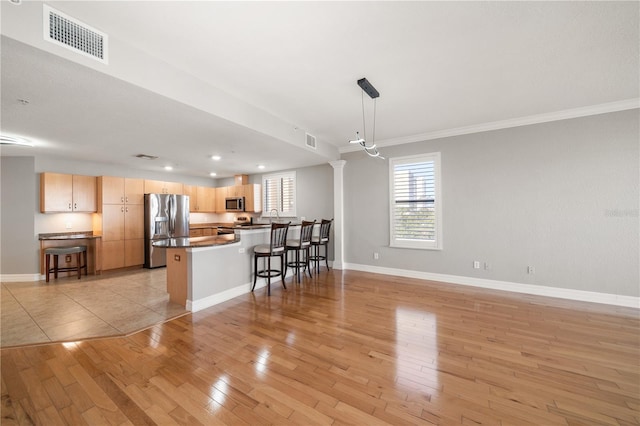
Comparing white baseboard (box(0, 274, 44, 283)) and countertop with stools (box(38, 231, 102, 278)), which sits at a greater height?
countertop with stools (box(38, 231, 102, 278))

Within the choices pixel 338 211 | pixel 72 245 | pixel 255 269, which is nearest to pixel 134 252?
pixel 72 245

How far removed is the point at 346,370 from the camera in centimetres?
212

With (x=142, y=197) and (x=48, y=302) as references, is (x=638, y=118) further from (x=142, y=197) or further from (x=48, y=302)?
(x=142, y=197)

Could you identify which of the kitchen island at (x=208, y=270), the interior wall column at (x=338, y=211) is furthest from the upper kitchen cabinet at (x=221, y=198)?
the kitchen island at (x=208, y=270)

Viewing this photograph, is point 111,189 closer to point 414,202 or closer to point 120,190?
point 120,190

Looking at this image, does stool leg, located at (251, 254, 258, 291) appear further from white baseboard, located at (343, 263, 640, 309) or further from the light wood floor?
white baseboard, located at (343, 263, 640, 309)

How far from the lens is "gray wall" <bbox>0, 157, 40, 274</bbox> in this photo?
202 inches

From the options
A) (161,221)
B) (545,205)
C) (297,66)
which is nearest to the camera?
(297,66)

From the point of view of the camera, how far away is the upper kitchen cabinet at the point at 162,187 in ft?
21.5

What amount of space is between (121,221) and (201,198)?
87.3 inches

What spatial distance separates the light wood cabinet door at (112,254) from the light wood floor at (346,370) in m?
3.84

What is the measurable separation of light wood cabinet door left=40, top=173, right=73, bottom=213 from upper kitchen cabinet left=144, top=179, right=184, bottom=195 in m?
1.41

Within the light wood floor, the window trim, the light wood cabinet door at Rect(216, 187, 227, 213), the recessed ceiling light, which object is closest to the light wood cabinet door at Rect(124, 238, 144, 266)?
the light wood cabinet door at Rect(216, 187, 227, 213)

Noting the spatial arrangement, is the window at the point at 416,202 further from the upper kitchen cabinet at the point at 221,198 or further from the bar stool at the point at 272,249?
the upper kitchen cabinet at the point at 221,198
